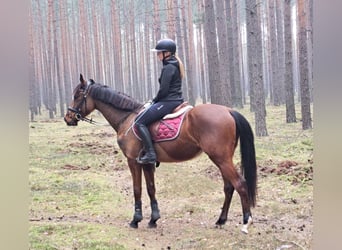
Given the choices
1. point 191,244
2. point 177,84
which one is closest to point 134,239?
point 191,244

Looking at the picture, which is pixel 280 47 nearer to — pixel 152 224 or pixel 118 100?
pixel 118 100

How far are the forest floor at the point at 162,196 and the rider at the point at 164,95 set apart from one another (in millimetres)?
413

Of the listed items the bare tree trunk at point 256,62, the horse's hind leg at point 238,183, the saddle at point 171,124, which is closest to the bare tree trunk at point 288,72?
the bare tree trunk at point 256,62

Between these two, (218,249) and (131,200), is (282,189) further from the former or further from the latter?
(131,200)

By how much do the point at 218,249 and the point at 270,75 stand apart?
2579 mm

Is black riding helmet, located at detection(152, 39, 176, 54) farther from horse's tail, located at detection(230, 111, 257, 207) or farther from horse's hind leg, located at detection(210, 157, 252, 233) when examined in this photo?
horse's hind leg, located at detection(210, 157, 252, 233)

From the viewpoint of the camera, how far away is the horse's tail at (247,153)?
2930mm

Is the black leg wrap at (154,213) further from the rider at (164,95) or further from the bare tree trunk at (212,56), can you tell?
the bare tree trunk at (212,56)

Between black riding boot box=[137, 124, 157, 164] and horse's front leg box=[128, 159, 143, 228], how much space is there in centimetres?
14

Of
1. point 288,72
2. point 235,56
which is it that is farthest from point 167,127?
point 235,56

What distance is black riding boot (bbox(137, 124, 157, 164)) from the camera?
3262 mm

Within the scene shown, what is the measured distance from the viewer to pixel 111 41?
336cm

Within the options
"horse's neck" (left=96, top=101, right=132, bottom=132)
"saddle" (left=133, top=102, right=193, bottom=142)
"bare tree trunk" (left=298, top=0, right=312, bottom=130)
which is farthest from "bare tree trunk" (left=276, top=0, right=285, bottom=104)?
"horse's neck" (left=96, top=101, right=132, bottom=132)

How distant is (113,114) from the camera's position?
11.6 ft
